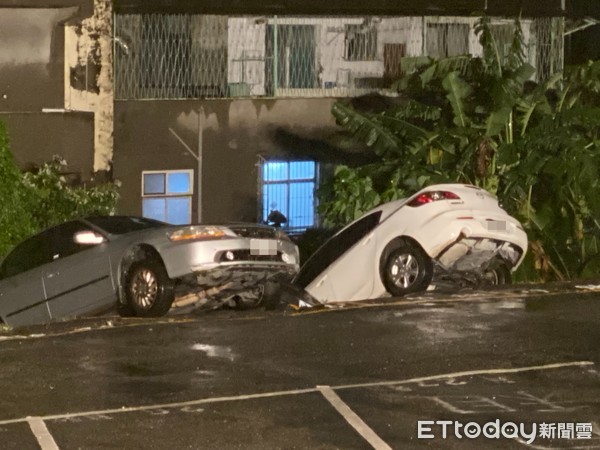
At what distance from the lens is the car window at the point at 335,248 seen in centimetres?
1484

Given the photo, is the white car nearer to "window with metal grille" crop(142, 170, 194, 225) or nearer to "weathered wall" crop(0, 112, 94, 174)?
"weathered wall" crop(0, 112, 94, 174)

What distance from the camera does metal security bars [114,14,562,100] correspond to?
78.5ft

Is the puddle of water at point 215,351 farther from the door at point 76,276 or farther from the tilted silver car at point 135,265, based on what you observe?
the door at point 76,276

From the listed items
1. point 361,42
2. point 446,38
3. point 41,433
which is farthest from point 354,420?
point 446,38

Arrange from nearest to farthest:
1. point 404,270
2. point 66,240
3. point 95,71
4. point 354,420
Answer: point 354,420 → point 404,270 → point 66,240 → point 95,71

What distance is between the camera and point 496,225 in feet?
47.6

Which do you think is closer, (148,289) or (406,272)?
(148,289)

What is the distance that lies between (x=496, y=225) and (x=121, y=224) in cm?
415

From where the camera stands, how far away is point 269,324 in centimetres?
1324

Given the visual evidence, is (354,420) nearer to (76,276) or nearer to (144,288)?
(144,288)

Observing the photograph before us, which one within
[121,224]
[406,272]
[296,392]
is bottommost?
[296,392]

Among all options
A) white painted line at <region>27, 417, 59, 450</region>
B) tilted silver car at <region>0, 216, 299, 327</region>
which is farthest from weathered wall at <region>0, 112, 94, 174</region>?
white painted line at <region>27, 417, 59, 450</region>

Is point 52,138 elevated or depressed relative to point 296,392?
elevated

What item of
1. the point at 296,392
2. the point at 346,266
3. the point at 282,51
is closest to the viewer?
the point at 296,392
